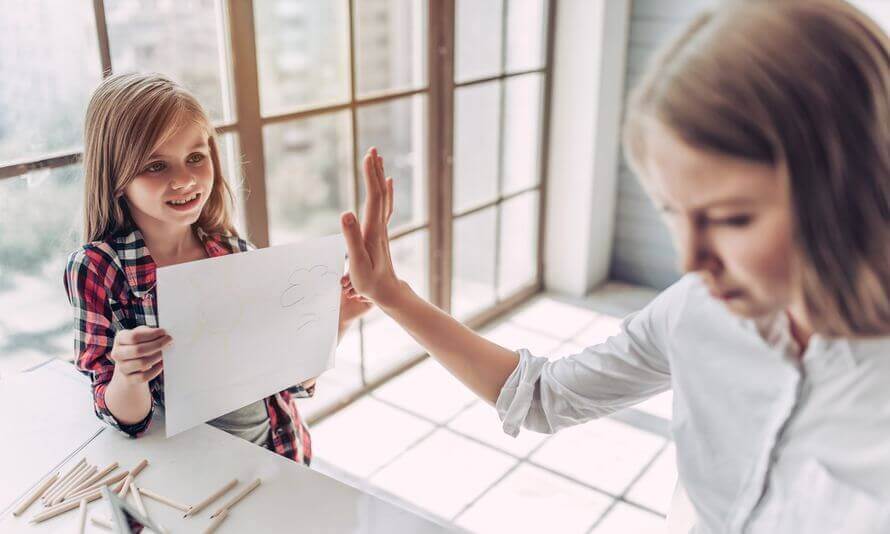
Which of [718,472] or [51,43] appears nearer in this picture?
[718,472]

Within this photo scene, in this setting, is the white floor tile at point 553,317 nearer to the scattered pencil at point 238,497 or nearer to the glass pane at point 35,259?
the glass pane at point 35,259

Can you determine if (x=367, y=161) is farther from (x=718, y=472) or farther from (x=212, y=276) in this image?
(x=718, y=472)

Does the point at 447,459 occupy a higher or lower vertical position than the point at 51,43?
lower

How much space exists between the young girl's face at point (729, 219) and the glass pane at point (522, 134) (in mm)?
2749

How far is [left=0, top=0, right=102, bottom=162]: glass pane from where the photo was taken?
1.65 meters

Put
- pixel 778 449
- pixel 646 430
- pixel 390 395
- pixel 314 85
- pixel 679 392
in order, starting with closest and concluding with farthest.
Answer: pixel 778 449 → pixel 679 392 → pixel 646 430 → pixel 390 395 → pixel 314 85

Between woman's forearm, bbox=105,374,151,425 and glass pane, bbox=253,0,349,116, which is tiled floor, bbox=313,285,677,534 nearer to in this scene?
woman's forearm, bbox=105,374,151,425

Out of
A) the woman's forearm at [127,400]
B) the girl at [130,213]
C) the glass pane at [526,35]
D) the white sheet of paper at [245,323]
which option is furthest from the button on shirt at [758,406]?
the glass pane at [526,35]

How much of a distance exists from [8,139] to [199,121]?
63 centimetres

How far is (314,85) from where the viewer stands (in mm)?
12969

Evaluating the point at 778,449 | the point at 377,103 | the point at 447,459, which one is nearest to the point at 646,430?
the point at 447,459

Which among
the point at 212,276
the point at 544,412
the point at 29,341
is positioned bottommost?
the point at 29,341

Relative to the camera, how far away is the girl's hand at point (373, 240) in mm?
1089

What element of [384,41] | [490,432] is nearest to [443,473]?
[490,432]
